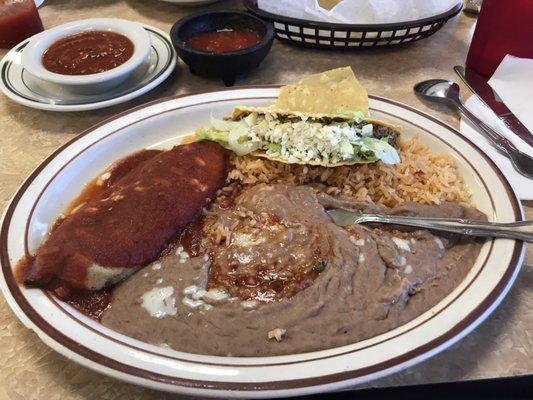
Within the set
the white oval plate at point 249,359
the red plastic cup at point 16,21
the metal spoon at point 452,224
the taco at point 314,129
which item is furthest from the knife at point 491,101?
the red plastic cup at point 16,21

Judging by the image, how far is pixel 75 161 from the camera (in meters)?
Result: 1.69

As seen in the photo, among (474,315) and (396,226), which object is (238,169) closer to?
(396,226)

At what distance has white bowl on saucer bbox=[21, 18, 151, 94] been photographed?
1.98 meters

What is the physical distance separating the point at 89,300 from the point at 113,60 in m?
1.23

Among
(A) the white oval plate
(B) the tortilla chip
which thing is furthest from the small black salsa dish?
(A) the white oval plate

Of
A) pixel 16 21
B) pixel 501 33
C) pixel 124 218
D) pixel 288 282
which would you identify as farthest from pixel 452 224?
pixel 16 21

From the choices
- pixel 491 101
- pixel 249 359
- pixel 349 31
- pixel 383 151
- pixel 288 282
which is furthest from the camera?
pixel 349 31

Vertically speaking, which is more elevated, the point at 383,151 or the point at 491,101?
the point at 383,151

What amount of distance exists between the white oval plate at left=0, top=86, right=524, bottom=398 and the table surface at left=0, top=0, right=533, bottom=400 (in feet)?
0.41

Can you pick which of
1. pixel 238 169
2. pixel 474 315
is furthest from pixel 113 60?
pixel 474 315

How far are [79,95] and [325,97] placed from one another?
41.3 inches

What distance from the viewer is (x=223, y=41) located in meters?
2.25

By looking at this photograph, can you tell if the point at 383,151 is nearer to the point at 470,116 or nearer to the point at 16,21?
the point at 470,116

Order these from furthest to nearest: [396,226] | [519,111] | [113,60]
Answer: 1. [113,60]
2. [519,111]
3. [396,226]
